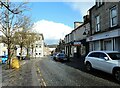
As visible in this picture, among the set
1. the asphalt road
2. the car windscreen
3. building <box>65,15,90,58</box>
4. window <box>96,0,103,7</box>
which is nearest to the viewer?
the asphalt road

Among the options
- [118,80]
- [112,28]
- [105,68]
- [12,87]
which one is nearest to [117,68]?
[118,80]

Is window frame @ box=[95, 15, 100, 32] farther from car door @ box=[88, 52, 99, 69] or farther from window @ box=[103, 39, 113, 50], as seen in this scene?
car door @ box=[88, 52, 99, 69]

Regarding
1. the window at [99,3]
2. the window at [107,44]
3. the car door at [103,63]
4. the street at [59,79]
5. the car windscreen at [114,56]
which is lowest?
the street at [59,79]

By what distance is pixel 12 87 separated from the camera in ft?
38.5

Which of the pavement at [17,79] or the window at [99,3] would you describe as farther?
the window at [99,3]

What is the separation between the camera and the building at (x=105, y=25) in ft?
75.2

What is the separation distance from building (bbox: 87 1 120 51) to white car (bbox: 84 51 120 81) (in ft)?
17.5

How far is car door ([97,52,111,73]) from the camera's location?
47.7 ft

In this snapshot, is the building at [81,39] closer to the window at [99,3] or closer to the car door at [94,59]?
the window at [99,3]

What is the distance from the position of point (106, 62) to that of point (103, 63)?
484mm

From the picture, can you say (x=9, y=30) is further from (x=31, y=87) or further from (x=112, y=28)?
(x=31, y=87)

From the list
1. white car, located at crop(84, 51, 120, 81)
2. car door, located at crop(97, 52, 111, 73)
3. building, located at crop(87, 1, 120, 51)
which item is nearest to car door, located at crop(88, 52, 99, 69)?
white car, located at crop(84, 51, 120, 81)

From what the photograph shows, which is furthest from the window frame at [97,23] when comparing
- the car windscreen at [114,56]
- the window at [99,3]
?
the car windscreen at [114,56]

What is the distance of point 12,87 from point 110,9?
53.3ft
